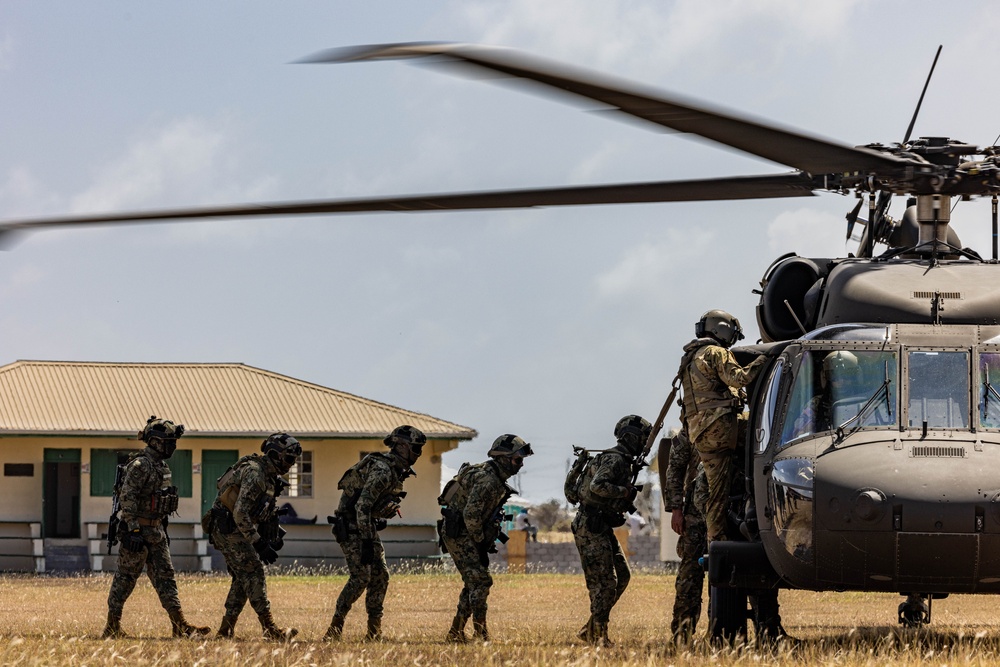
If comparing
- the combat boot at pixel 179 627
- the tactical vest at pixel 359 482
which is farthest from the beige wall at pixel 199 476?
the tactical vest at pixel 359 482

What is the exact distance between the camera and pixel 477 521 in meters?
12.8

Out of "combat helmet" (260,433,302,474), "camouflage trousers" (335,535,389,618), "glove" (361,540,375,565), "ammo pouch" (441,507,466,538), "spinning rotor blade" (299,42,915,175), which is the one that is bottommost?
"camouflage trousers" (335,535,389,618)

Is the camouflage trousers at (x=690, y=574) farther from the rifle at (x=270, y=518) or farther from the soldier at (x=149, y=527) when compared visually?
the soldier at (x=149, y=527)

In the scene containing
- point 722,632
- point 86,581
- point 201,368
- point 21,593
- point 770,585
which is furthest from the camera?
point 201,368

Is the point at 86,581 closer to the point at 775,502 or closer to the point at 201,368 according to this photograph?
the point at 201,368

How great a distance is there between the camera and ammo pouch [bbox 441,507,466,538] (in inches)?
507

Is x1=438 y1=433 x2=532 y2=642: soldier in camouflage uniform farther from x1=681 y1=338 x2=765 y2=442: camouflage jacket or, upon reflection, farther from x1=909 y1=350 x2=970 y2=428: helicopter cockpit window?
x1=909 y1=350 x2=970 y2=428: helicopter cockpit window

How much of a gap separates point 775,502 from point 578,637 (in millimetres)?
3417

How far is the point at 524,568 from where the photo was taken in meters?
32.4

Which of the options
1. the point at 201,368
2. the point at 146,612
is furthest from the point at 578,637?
the point at 201,368

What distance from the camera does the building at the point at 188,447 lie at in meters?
31.1

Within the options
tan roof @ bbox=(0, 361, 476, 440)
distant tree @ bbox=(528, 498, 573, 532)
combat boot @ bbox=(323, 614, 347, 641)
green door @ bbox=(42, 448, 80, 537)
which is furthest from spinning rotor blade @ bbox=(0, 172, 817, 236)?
distant tree @ bbox=(528, 498, 573, 532)

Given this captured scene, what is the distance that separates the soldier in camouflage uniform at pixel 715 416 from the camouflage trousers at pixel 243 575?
158 inches

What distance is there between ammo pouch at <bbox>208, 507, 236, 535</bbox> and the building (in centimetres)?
1830
